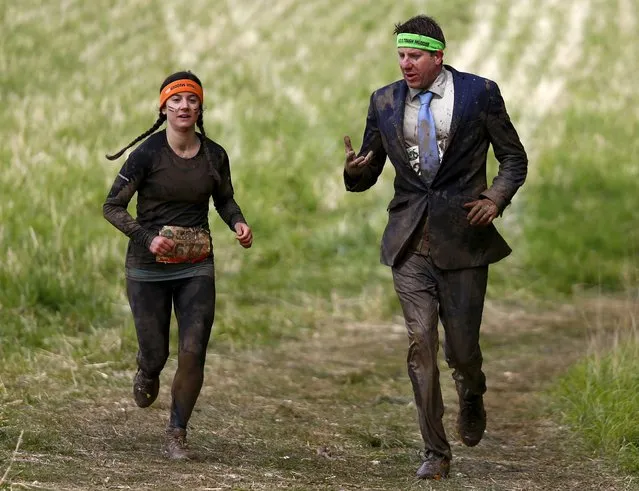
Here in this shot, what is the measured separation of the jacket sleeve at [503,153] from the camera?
6.57 metres

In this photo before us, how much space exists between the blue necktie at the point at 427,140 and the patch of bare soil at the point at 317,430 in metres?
1.54

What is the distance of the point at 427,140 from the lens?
21.5 ft

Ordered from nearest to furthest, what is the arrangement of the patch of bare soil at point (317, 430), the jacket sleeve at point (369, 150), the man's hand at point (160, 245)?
the patch of bare soil at point (317, 430), the man's hand at point (160, 245), the jacket sleeve at point (369, 150)

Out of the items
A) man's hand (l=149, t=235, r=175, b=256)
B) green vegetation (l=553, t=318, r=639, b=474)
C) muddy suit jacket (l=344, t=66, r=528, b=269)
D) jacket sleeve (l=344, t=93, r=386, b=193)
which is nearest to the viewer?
man's hand (l=149, t=235, r=175, b=256)

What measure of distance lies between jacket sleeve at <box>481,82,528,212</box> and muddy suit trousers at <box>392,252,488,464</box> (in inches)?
16.0

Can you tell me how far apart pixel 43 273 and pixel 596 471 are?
4931mm

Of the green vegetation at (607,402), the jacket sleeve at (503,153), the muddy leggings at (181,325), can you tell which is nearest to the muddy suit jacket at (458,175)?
the jacket sleeve at (503,153)

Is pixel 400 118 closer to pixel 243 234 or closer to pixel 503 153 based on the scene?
pixel 503 153

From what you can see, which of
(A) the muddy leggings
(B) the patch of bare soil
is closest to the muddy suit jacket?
(A) the muddy leggings

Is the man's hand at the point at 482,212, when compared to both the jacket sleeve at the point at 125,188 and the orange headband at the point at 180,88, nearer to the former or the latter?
the orange headband at the point at 180,88

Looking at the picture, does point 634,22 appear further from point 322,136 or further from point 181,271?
point 181,271

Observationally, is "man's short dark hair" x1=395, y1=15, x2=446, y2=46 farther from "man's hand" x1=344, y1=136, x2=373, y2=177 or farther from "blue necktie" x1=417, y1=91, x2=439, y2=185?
"man's hand" x1=344, y1=136, x2=373, y2=177

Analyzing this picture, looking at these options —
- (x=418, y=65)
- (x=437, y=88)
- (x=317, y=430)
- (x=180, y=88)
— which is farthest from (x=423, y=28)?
(x=317, y=430)

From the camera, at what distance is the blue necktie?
6.55m
